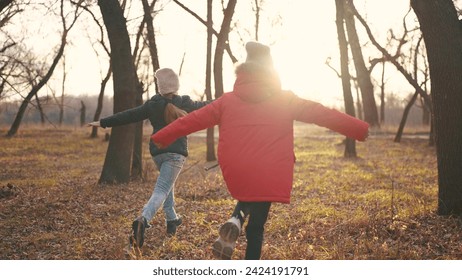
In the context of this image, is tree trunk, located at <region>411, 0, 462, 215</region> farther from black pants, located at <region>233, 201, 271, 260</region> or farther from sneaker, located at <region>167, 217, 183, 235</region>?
sneaker, located at <region>167, 217, 183, 235</region>

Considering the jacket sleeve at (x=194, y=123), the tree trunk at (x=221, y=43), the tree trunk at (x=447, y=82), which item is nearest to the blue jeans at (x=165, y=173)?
the jacket sleeve at (x=194, y=123)

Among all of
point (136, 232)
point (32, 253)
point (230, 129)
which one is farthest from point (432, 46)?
point (32, 253)

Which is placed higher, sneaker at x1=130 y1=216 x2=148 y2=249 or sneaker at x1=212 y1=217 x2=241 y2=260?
sneaker at x1=212 y1=217 x2=241 y2=260

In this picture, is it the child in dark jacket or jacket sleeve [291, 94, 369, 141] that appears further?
the child in dark jacket

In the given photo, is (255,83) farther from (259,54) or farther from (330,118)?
(330,118)

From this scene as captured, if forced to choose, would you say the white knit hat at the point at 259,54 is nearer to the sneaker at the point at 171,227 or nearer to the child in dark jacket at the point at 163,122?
the child in dark jacket at the point at 163,122

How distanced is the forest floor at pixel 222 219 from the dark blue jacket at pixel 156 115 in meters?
1.14

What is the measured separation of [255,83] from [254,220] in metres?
1.13

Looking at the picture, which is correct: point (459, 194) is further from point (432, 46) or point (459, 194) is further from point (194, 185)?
point (194, 185)

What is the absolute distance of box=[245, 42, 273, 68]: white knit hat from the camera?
3783mm

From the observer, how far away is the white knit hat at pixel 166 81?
5.12 metres

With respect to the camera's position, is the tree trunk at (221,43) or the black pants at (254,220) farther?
the tree trunk at (221,43)

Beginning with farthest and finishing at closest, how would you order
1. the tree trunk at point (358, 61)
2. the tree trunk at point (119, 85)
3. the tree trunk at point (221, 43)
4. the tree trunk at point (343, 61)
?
the tree trunk at point (358, 61) → the tree trunk at point (343, 61) → the tree trunk at point (221, 43) → the tree trunk at point (119, 85)

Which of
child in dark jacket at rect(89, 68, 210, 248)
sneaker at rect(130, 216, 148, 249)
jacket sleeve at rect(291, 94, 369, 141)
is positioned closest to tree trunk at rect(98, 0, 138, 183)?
child in dark jacket at rect(89, 68, 210, 248)
